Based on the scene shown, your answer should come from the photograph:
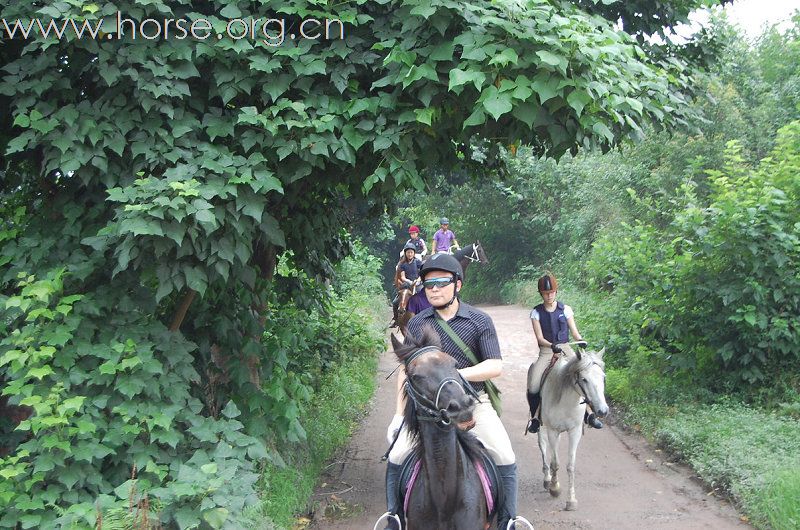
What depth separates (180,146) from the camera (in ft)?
18.5

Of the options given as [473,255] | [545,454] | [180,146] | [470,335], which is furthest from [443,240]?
Answer: [470,335]

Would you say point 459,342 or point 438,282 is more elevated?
point 438,282

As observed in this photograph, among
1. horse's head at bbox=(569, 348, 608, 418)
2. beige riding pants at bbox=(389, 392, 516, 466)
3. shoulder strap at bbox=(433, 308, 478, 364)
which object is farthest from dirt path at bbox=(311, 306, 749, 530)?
shoulder strap at bbox=(433, 308, 478, 364)

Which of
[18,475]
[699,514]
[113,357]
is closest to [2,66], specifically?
[113,357]

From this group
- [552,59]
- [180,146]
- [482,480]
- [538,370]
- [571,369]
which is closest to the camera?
[482,480]

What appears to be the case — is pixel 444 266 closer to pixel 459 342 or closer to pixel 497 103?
pixel 459 342

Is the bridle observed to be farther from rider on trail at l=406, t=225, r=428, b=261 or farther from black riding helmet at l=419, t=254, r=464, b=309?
rider on trail at l=406, t=225, r=428, b=261

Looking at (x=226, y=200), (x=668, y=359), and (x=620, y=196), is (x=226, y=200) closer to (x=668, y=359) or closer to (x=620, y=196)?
(x=668, y=359)

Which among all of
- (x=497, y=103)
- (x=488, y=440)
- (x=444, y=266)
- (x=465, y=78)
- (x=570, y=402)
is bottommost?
(x=570, y=402)

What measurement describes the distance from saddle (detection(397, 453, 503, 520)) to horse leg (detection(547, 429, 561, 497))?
351 cm

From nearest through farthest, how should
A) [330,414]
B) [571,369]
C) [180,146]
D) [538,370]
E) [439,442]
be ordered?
[439,442] → [180,146] → [571,369] → [538,370] → [330,414]

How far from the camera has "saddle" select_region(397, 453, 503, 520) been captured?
4.75 metres

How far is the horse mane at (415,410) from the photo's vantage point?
4.41 metres

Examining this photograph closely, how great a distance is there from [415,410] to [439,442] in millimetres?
230
